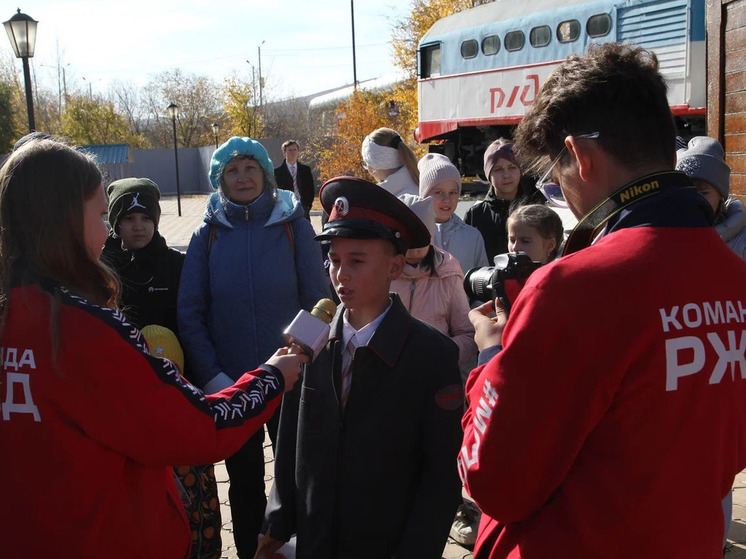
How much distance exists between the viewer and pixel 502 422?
4.85 feet

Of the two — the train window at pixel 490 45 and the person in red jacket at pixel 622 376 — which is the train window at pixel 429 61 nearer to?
the train window at pixel 490 45

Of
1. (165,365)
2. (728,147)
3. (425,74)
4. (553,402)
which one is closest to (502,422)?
(553,402)

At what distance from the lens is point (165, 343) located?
3498mm

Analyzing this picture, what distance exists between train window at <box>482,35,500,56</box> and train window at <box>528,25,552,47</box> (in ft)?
3.75

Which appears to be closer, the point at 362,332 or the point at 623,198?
the point at 623,198

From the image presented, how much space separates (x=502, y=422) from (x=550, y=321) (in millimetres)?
228

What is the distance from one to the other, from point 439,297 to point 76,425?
7.18 ft

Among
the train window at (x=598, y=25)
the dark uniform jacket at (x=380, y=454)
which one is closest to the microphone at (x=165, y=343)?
the dark uniform jacket at (x=380, y=454)

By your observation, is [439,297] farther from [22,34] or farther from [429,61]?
[429,61]

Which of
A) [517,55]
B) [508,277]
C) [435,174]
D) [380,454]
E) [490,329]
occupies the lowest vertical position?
[380,454]

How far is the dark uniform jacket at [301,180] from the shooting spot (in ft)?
44.1

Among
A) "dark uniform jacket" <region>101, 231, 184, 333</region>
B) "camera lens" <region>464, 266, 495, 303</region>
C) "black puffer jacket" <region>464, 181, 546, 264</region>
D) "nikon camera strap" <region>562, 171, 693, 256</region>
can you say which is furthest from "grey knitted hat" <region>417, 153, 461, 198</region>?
"nikon camera strap" <region>562, 171, 693, 256</region>

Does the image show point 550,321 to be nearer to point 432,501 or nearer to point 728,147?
point 432,501

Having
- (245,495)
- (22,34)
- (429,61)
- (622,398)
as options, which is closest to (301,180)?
(22,34)
